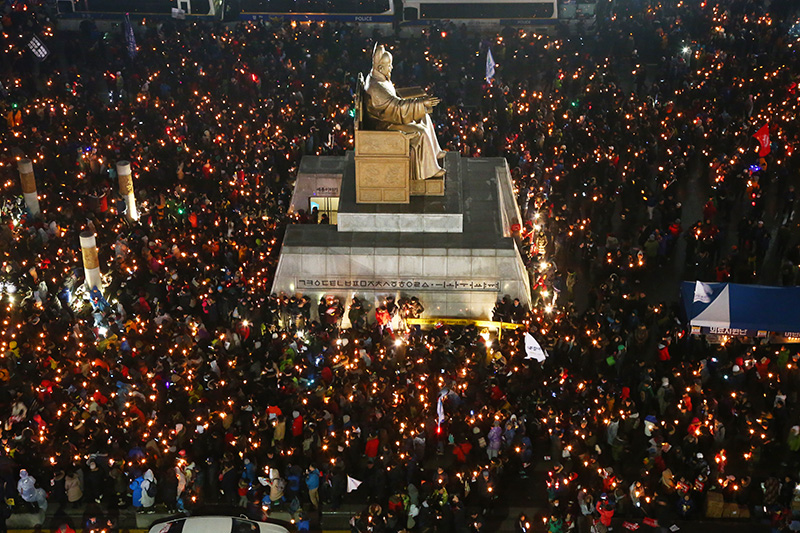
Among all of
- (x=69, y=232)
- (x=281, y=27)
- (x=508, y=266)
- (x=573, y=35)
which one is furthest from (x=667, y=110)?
(x=69, y=232)

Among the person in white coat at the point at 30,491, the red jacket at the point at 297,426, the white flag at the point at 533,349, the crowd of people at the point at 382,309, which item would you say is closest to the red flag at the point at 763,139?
the crowd of people at the point at 382,309

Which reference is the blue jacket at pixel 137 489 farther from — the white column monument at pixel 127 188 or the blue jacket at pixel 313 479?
the white column monument at pixel 127 188

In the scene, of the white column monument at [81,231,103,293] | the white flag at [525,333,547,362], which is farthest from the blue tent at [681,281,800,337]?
the white column monument at [81,231,103,293]

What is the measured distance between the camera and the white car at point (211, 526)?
56.3ft

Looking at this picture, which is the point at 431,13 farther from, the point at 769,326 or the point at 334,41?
the point at 769,326

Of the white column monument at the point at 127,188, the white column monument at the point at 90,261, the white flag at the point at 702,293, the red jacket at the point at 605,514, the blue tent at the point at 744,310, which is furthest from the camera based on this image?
the white column monument at the point at 127,188

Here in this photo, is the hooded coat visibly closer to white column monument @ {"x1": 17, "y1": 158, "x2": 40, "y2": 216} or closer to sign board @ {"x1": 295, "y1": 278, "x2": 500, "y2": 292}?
sign board @ {"x1": 295, "y1": 278, "x2": 500, "y2": 292}

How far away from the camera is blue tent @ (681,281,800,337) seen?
21875 millimetres

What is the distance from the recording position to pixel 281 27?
40.8 m

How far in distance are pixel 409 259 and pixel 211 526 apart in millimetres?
8695

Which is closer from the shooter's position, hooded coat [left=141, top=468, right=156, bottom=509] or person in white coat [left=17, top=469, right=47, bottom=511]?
person in white coat [left=17, top=469, right=47, bottom=511]

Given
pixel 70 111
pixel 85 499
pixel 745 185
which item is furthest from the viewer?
pixel 70 111

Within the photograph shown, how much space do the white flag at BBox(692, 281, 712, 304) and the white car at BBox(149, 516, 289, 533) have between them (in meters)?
10.5

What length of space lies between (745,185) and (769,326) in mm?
7813
